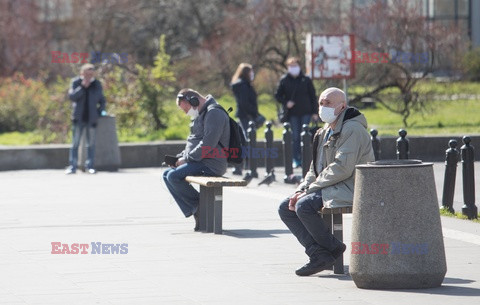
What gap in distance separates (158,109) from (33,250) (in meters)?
13.6

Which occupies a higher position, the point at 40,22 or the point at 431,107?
the point at 40,22

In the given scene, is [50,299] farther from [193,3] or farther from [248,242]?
[193,3]

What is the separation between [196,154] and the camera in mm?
11641

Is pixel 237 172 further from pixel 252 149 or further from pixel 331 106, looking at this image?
pixel 331 106

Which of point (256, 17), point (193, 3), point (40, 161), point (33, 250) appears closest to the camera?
point (33, 250)

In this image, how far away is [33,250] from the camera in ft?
33.9

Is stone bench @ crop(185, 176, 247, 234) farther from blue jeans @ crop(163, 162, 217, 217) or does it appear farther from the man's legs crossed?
the man's legs crossed

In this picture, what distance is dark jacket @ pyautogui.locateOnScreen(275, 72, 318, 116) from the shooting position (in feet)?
59.6

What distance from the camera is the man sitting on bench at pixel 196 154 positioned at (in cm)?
1153

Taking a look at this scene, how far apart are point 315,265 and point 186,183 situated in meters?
3.26

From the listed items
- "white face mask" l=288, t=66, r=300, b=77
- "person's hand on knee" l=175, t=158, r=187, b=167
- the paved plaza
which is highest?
"white face mask" l=288, t=66, r=300, b=77

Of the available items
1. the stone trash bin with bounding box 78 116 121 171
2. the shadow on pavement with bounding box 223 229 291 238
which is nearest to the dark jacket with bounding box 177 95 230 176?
the shadow on pavement with bounding box 223 229 291 238

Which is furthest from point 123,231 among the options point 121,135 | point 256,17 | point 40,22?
point 40,22

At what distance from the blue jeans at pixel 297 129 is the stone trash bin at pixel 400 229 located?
10.2 meters
